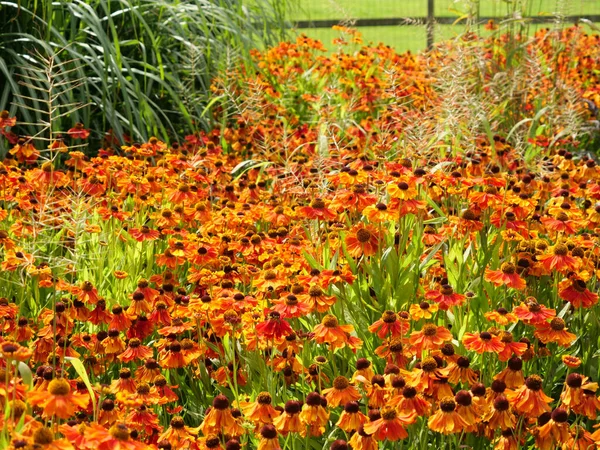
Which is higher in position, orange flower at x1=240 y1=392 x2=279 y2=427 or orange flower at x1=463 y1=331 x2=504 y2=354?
orange flower at x1=463 y1=331 x2=504 y2=354

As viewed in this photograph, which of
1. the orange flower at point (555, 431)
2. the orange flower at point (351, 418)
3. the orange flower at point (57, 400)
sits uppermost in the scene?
the orange flower at point (57, 400)

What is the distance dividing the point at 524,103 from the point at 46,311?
3.68m

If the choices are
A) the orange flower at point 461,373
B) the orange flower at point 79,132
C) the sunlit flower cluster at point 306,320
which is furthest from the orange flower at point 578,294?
the orange flower at point 79,132

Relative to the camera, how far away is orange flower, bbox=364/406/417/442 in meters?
1.83

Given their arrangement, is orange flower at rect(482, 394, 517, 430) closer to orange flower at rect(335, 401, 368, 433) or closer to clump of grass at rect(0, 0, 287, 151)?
orange flower at rect(335, 401, 368, 433)

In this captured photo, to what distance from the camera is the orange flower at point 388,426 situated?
183 cm

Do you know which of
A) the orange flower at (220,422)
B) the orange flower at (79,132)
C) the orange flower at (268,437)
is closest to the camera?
the orange flower at (268,437)

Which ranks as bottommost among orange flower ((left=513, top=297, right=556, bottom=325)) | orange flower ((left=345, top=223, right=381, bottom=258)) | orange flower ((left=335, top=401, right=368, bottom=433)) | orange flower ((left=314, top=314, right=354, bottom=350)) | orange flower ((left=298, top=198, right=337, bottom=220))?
orange flower ((left=335, top=401, right=368, bottom=433))

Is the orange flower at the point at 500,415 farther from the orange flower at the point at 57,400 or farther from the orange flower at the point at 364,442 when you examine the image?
the orange flower at the point at 57,400

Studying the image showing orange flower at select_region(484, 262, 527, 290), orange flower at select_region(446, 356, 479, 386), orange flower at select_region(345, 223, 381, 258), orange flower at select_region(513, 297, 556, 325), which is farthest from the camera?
orange flower at select_region(345, 223, 381, 258)

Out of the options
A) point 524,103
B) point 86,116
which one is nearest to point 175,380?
point 86,116

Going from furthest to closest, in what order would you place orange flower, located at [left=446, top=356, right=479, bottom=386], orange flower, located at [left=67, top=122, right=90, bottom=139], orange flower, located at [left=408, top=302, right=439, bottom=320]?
orange flower, located at [left=67, top=122, right=90, bottom=139] → orange flower, located at [left=408, top=302, right=439, bottom=320] → orange flower, located at [left=446, top=356, right=479, bottom=386]

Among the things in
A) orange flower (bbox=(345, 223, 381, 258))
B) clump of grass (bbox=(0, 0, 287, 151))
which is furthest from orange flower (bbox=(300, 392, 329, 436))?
clump of grass (bbox=(0, 0, 287, 151))

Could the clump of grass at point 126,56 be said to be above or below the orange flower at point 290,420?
above
